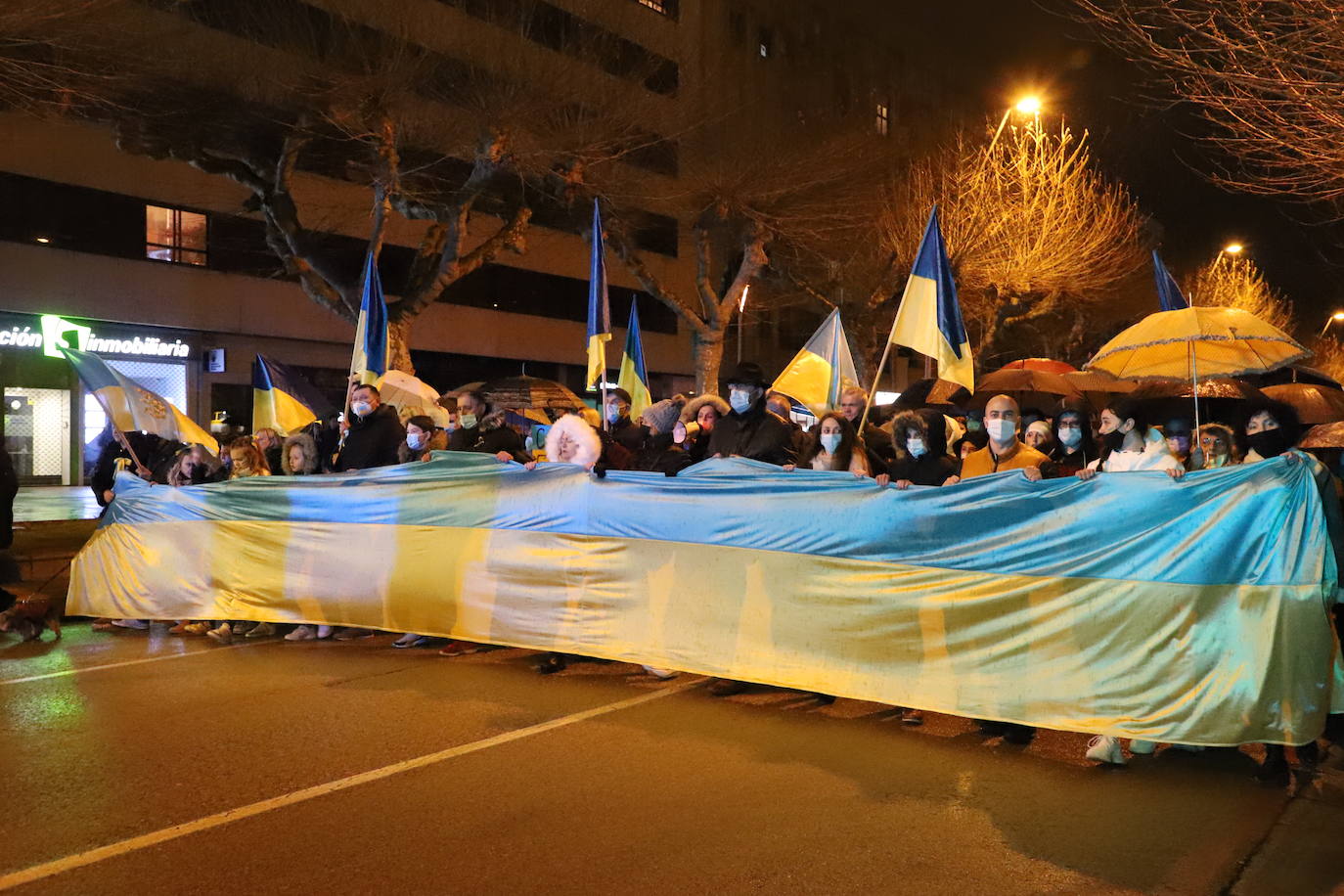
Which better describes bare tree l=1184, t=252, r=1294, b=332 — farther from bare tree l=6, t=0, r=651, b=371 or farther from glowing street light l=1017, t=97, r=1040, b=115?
bare tree l=6, t=0, r=651, b=371

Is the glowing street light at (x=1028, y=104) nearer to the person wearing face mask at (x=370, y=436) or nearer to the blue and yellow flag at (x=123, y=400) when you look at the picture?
the person wearing face mask at (x=370, y=436)

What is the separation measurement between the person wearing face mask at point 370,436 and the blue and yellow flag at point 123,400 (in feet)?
6.62

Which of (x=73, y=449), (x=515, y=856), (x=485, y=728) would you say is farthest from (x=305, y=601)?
(x=73, y=449)

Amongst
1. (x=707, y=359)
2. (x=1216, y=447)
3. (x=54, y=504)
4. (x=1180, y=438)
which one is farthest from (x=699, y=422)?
(x=707, y=359)

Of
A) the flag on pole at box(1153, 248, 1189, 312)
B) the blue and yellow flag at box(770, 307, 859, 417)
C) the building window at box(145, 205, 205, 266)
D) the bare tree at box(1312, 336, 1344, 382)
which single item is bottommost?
the blue and yellow flag at box(770, 307, 859, 417)

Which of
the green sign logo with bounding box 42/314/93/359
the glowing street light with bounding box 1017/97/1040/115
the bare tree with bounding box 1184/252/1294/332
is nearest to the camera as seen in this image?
the green sign logo with bounding box 42/314/93/359

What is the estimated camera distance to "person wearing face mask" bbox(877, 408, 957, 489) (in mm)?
6445

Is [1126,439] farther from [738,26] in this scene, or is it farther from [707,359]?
[738,26]

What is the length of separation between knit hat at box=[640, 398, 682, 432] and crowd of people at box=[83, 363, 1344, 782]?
0.01 metres

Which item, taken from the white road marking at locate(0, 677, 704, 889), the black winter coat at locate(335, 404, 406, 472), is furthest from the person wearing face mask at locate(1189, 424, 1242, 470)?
the black winter coat at locate(335, 404, 406, 472)

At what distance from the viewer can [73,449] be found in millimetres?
25312

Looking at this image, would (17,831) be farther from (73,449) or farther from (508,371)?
(508,371)

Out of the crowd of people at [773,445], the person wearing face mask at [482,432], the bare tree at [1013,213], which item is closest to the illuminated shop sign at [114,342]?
the crowd of people at [773,445]

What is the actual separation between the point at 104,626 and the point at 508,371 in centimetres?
2592
